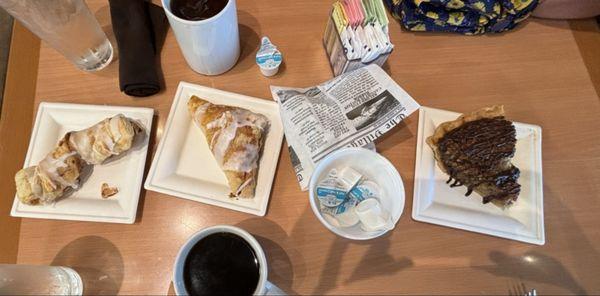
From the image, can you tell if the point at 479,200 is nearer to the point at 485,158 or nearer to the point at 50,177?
the point at 485,158

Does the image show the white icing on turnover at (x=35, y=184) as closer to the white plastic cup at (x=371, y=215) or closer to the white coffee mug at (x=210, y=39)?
the white coffee mug at (x=210, y=39)

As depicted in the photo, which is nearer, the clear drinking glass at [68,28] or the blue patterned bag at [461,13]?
the clear drinking glass at [68,28]

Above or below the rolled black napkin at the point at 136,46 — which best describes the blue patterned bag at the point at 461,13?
below

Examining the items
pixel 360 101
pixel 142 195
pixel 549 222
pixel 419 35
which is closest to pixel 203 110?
pixel 142 195

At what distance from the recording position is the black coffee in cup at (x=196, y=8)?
0.59m

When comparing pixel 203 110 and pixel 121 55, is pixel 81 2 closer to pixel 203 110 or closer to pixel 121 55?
pixel 121 55

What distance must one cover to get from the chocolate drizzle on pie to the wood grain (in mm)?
769

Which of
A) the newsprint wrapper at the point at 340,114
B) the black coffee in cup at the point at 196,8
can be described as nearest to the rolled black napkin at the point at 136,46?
the black coffee in cup at the point at 196,8

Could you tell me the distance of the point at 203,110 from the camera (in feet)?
2.07

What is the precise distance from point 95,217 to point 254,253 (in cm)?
29

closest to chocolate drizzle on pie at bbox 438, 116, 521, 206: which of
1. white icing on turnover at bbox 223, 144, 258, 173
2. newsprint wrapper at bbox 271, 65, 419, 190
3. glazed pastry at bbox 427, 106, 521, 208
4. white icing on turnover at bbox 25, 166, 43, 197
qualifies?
glazed pastry at bbox 427, 106, 521, 208

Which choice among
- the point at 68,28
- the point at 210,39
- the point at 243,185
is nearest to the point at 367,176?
the point at 243,185

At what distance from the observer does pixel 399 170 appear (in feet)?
2.15

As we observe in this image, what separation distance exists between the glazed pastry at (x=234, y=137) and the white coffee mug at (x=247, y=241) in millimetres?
104
